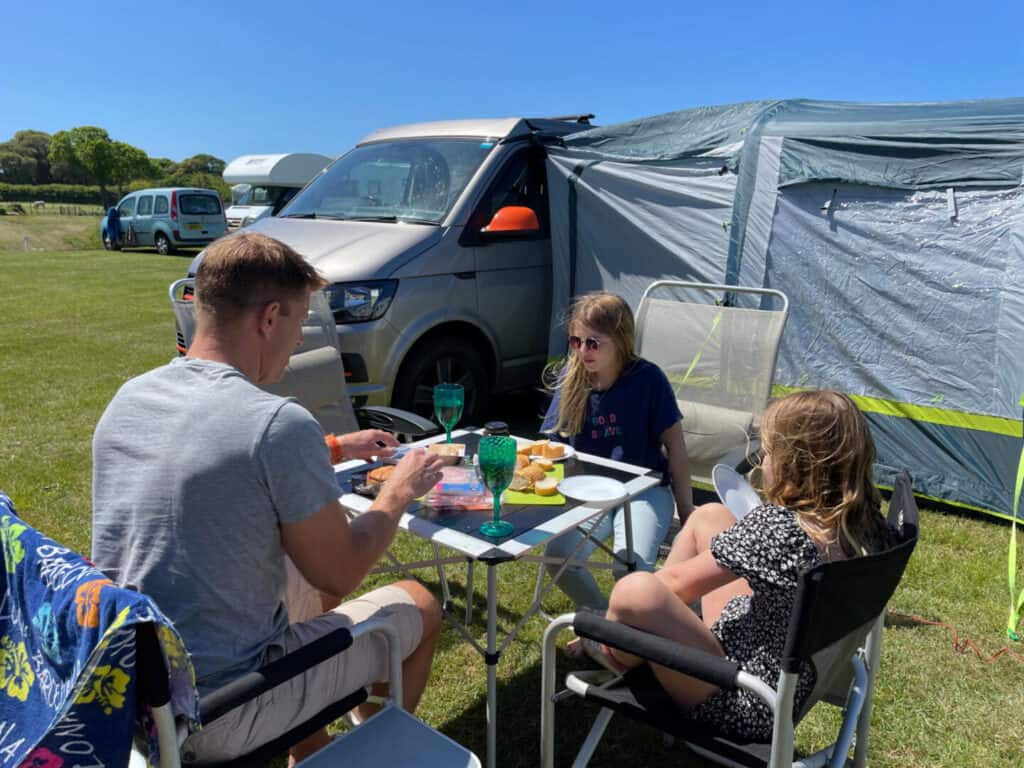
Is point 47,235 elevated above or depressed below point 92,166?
below

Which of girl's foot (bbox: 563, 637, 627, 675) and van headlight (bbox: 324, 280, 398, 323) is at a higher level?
van headlight (bbox: 324, 280, 398, 323)

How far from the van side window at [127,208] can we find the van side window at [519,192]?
68.7 ft

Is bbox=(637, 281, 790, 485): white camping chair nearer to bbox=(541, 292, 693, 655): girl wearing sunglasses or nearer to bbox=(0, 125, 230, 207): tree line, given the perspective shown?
bbox=(541, 292, 693, 655): girl wearing sunglasses

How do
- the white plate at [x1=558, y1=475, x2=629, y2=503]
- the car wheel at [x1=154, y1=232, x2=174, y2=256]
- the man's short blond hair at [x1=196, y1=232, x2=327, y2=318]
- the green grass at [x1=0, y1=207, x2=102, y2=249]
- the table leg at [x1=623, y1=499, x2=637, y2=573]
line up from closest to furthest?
the man's short blond hair at [x1=196, y1=232, x2=327, y2=318] < the white plate at [x1=558, y1=475, x2=629, y2=503] < the table leg at [x1=623, y1=499, x2=637, y2=573] < the car wheel at [x1=154, y1=232, x2=174, y2=256] < the green grass at [x1=0, y1=207, x2=102, y2=249]

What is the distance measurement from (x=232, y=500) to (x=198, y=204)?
70.4 feet

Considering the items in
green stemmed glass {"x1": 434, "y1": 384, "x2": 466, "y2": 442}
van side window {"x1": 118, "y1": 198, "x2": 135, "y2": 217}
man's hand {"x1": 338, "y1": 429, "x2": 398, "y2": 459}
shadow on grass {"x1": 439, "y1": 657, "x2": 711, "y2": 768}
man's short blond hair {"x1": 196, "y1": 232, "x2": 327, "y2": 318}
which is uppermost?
van side window {"x1": 118, "y1": 198, "x2": 135, "y2": 217}

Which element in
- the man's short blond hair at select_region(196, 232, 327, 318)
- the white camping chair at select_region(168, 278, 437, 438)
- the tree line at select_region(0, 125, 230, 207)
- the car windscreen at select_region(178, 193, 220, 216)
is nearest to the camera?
the man's short blond hair at select_region(196, 232, 327, 318)

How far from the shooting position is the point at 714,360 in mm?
3852

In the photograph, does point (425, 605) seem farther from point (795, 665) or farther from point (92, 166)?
point (92, 166)

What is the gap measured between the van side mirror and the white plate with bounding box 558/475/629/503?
9.56 feet

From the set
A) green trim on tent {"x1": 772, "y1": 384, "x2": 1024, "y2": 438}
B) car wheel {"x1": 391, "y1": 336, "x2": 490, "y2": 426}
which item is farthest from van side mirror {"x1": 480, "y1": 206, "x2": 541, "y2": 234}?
green trim on tent {"x1": 772, "y1": 384, "x2": 1024, "y2": 438}

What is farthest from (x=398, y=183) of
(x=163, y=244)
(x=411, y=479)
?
(x=163, y=244)

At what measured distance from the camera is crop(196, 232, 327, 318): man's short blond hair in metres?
1.54

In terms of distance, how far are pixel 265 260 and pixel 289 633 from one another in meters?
0.80
